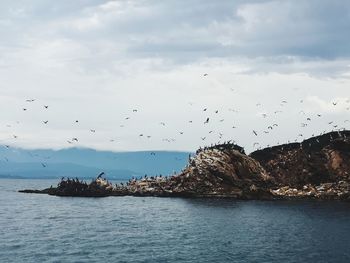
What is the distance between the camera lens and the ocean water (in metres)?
75.1

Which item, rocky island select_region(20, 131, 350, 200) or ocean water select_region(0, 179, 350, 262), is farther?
rocky island select_region(20, 131, 350, 200)

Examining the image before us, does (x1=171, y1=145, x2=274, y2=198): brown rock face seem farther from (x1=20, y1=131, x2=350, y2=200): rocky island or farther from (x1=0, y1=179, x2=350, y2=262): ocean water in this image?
(x1=0, y1=179, x2=350, y2=262): ocean water

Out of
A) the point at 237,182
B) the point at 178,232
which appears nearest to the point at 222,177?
the point at 237,182

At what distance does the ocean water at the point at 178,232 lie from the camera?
7506cm

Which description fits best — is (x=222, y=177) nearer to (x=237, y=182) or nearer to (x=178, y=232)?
(x=237, y=182)

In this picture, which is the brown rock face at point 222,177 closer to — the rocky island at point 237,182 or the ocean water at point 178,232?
the rocky island at point 237,182

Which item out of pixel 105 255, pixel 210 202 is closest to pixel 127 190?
pixel 210 202

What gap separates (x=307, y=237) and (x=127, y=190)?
376 feet

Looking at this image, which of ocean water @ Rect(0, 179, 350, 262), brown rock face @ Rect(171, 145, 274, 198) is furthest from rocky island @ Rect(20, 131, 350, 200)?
ocean water @ Rect(0, 179, 350, 262)

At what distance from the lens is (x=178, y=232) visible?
100m

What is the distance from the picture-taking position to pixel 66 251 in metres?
76.5

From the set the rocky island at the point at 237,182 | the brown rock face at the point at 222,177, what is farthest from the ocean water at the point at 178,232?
the brown rock face at the point at 222,177

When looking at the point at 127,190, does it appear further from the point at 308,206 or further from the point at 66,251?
the point at 66,251

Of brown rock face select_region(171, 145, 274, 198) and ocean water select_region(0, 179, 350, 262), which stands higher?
brown rock face select_region(171, 145, 274, 198)
